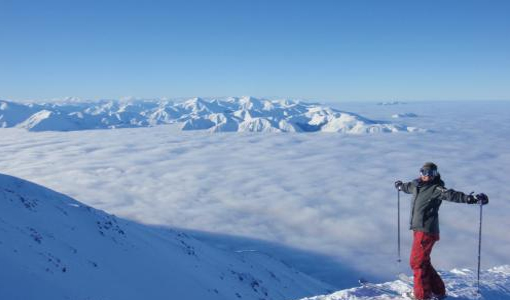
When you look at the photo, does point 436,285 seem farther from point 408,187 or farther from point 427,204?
point 408,187

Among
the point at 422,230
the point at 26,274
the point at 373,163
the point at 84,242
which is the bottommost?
the point at 373,163

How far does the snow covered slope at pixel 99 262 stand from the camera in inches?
527

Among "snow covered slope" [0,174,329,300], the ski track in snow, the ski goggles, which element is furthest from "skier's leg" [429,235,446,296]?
the ski track in snow

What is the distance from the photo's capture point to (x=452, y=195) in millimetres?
6980

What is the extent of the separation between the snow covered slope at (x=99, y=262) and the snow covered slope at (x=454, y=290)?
9.09 metres

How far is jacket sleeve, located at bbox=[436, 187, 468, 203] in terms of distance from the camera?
6809 mm

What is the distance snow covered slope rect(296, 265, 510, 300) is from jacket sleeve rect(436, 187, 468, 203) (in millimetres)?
2140

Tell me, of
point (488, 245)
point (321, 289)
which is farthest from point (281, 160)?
point (321, 289)

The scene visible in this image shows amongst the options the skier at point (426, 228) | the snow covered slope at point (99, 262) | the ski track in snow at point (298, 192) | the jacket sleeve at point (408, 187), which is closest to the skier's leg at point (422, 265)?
the skier at point (426, 228)

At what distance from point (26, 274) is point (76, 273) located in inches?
129

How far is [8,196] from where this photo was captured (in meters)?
22.4

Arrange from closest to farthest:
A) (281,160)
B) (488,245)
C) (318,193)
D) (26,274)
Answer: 1. (26,274)
2. (488,245)
3. (318,193)
4. (281,160)

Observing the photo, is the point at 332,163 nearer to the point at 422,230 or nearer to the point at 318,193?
the point at 318,193

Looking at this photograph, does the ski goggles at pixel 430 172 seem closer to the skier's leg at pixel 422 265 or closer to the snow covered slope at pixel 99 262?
the skier's leg at pixel 422 265
